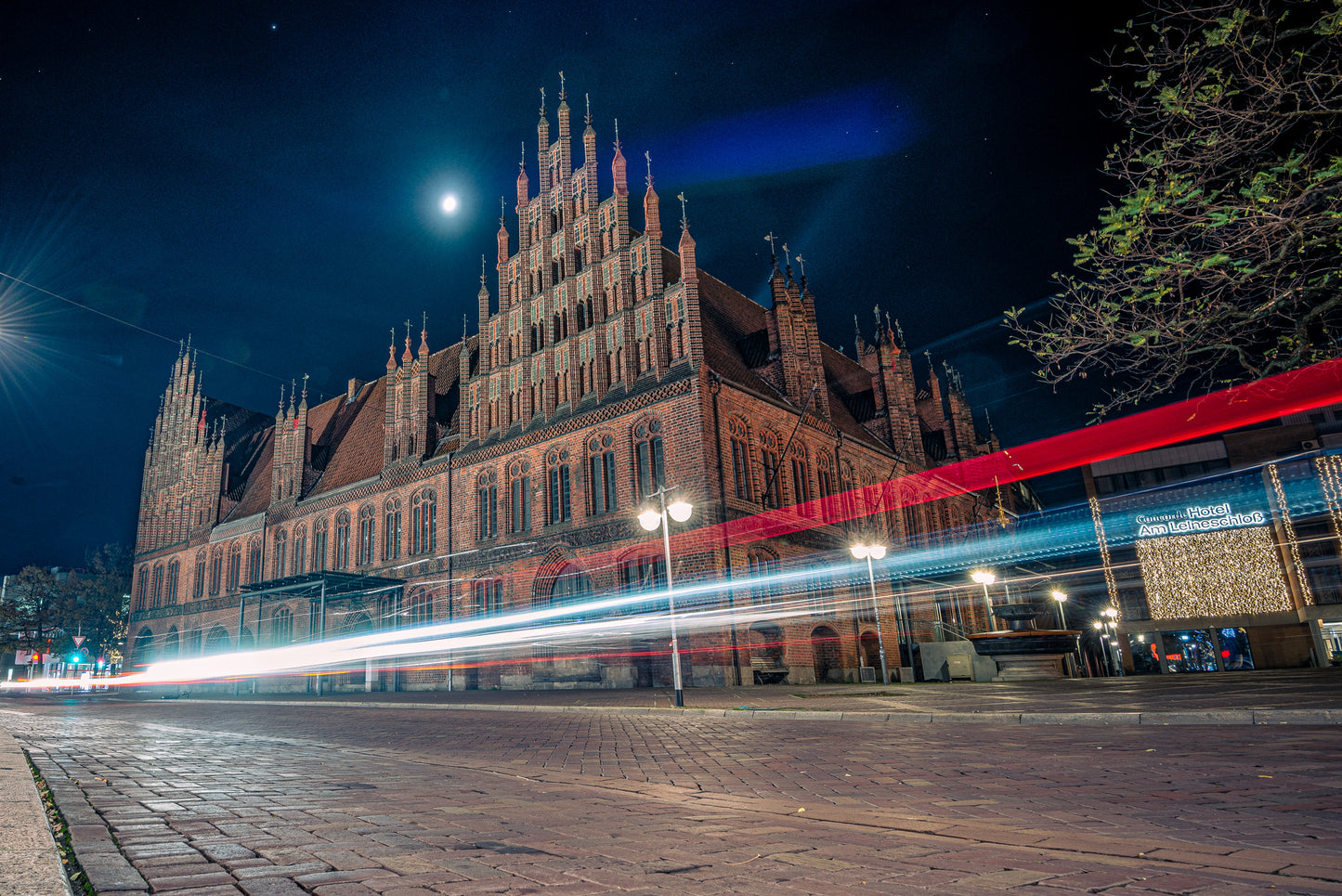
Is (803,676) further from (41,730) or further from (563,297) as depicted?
(41,730)

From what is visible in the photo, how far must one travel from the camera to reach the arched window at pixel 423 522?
32.1 metres

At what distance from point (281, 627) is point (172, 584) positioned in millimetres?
13560

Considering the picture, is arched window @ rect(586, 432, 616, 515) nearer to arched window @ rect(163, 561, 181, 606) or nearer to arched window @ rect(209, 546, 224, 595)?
arched window @ rect(209, 546, 224, 595)

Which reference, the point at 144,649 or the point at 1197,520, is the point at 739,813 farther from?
the point at 144,649

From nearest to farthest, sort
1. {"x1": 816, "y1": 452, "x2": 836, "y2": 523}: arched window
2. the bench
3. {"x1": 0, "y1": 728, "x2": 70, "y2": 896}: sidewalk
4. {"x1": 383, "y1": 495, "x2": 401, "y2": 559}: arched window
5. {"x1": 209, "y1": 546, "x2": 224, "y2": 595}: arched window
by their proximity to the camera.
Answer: {"x1": 0, "y1": 728, "x2": 70, "y2": 896}: sidewalk → the bench → {"x1": 816, "y1": 452, "x2": 836, "y2": 523}: arched window → {"x1": 383, "y1": 495, "x2": 401, "y2": 559}: arched window → {"x1": 209, "y1": 546, "x2": 224, "y2": 595}: arched window

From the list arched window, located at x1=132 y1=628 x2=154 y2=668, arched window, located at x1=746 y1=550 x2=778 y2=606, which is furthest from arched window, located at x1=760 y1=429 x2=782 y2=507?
arched window, located at x1=132 y1=628 x2=154 y2=668

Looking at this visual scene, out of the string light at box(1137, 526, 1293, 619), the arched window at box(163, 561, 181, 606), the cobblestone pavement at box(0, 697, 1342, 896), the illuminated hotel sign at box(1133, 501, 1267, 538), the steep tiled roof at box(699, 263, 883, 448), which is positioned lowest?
the cobblestone pavement at box(0, 697, 1342, 896)

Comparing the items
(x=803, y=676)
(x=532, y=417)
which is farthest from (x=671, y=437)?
(x=803, y=676)

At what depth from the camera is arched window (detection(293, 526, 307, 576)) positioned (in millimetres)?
38031

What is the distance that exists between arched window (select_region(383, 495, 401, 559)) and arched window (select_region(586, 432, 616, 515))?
11.5 meters

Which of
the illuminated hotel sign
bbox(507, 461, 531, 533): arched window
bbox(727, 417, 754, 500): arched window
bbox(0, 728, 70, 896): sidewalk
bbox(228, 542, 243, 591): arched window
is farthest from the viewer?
bbox(228, 542, 243, 591): arched window

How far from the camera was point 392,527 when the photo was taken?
34.1 meters

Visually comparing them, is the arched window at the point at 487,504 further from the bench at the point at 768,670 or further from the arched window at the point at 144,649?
the arched window at the point at 144,649

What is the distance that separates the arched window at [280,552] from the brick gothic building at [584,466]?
0.36ft
